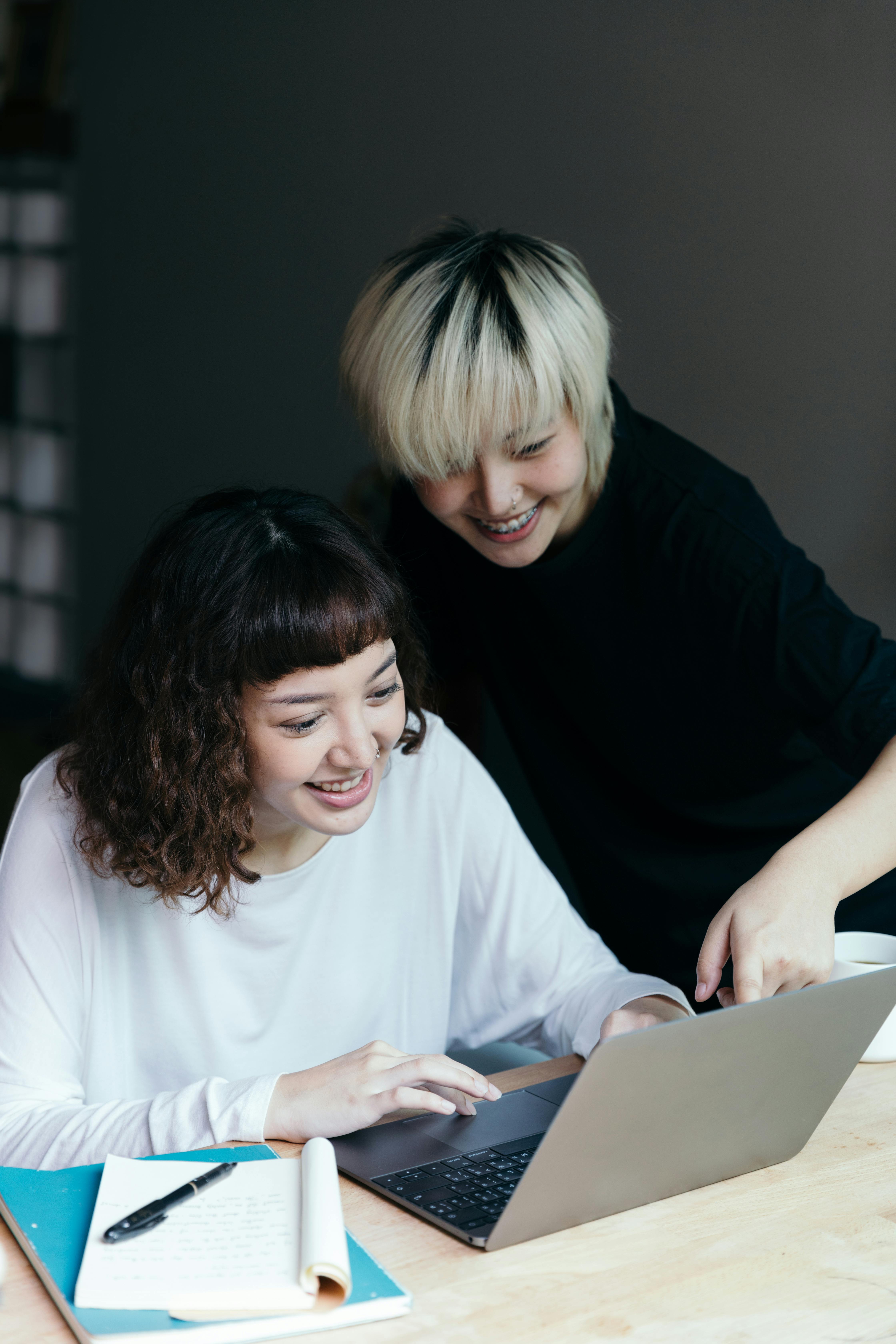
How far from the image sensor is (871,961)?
1.24m

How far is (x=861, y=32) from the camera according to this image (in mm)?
2000

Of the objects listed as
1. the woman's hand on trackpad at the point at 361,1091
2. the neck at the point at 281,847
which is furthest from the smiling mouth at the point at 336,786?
the woman's hand on trackpad at the point at 361,1091

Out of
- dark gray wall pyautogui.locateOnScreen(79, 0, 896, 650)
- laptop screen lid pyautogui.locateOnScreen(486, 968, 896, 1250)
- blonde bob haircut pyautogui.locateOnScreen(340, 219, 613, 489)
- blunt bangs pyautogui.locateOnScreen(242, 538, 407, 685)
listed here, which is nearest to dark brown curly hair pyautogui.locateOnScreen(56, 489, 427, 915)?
blunt bangs pyautogui.locateOnScreen(242, 538, 407, 685)

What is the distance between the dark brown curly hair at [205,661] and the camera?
3.88ft

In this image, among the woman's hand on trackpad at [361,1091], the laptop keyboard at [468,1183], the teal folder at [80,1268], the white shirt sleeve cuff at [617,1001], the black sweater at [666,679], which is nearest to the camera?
the teal folder at [80,1268]

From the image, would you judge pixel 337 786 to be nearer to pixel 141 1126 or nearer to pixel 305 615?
pixel 305 615

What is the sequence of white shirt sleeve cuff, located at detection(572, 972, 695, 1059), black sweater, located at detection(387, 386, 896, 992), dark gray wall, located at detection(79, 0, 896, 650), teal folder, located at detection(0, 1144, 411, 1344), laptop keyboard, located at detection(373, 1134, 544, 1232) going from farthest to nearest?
dark gray wall, located at detection(79, 0, 896, 650) < black sweater, located at detection(387, 386, 896, 992) < white shirt sleeve cuff, located at detection(572, 972, 695, 1059) < laptop keyboard, located at detection(373, 1134, 544, 1232) < teal folder, located at detection(0, 1144, 411, 1344)

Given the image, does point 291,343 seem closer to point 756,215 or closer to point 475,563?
point 756,215

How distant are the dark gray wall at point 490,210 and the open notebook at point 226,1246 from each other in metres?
1.52

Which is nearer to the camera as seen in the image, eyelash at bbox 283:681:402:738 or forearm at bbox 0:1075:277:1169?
forearm at bbox 0:1075:277:1169

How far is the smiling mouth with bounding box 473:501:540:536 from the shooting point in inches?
55.0

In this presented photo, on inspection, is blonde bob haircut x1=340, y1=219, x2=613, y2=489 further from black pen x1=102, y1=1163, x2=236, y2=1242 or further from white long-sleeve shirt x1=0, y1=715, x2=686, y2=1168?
black pen x1=102, y1=1163, x2=236, y2=1242

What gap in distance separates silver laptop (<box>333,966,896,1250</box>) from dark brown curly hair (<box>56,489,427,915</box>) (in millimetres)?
335

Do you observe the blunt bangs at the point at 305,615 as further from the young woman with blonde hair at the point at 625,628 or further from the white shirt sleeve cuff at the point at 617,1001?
the white shirt sleeve cuff at the point at 617,1001
